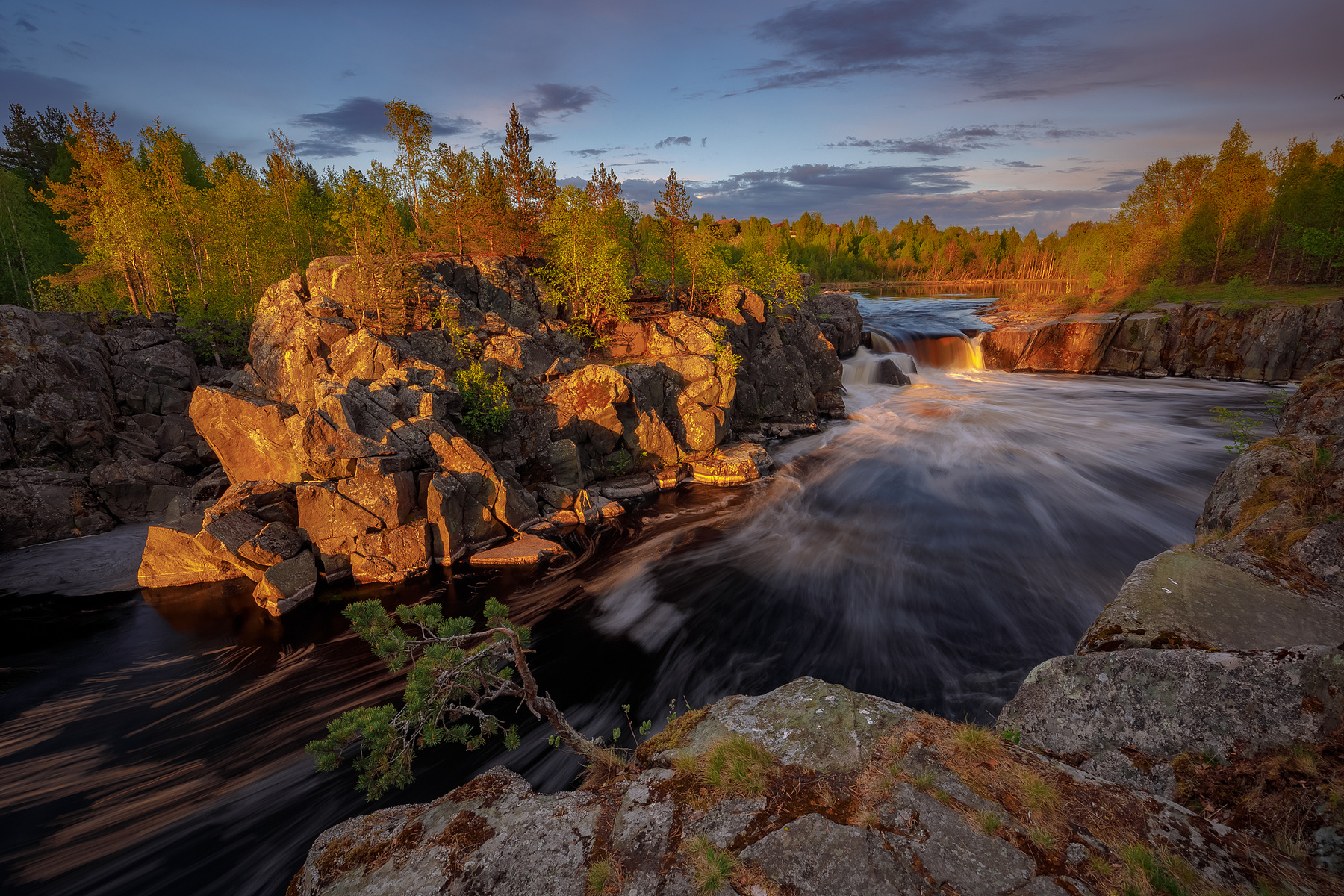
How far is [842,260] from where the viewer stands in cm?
17000

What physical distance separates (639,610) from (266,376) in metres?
27.0

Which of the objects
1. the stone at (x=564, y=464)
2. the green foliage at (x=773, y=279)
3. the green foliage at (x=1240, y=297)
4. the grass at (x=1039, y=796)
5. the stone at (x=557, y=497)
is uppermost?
the green foliage at (x=773, y=279)

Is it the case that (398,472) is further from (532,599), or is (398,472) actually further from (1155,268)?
(1155,268)

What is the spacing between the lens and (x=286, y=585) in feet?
64.0

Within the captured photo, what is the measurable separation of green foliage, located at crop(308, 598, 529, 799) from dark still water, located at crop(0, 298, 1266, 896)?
219 inches

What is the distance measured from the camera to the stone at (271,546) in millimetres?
19984

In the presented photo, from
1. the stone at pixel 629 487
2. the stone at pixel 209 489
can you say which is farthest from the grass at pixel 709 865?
the stone at pixel 209 489

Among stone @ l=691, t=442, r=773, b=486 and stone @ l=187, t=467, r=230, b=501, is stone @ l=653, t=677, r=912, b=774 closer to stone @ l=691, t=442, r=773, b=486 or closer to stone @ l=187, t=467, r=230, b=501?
stone @ l=691, t=442, r=773, b=486

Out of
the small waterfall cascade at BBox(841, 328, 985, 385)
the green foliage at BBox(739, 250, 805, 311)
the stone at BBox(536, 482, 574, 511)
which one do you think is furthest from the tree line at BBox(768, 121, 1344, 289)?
the stone at BBox(536, 482, 574, 511)

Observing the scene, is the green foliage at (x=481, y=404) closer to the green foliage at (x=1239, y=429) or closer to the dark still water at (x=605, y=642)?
the dark still water at (x=605, y=642)

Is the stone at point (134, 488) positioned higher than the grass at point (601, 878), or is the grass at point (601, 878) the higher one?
the grass at point (601, 878)

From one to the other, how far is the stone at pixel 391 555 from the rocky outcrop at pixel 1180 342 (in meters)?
61.3

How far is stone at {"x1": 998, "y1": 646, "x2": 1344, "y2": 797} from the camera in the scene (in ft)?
17.4

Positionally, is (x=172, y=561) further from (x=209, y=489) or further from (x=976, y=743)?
(x=976, y=743)
